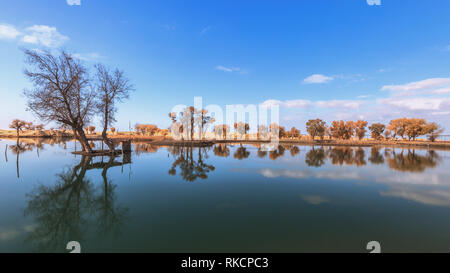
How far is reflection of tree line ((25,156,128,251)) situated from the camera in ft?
19.8

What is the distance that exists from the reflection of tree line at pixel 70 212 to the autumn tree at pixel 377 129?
12384cm

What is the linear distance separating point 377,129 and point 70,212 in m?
126

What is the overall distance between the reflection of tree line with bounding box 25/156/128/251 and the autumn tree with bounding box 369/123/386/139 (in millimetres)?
123843

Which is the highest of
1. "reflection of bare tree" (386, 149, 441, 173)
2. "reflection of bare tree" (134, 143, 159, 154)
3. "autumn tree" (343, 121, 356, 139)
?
"autumn tree" (343, 121, 356, 139)

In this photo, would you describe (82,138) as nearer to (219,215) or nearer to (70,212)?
(70,212)

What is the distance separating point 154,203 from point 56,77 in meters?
25.3

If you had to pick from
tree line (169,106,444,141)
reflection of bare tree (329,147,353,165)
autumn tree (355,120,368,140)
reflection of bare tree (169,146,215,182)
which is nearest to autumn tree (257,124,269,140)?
tree line (169,106,444,141)

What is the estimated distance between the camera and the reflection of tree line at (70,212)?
238 inches

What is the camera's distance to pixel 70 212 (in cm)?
796

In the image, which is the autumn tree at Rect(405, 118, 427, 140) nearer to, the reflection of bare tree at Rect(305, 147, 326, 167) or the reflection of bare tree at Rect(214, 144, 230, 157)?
the reflection of bare tree at Rect(305, 147, 326, 167)

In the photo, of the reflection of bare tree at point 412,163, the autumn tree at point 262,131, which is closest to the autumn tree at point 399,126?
the autumn tree at point 262,131

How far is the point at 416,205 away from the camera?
31.0 feet
